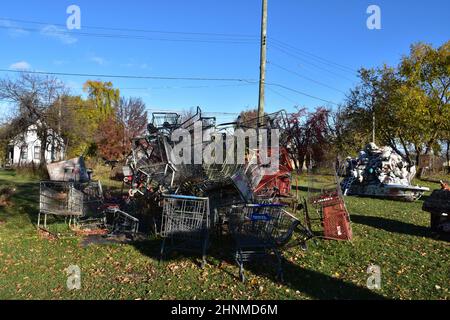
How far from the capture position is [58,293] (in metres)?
5.02

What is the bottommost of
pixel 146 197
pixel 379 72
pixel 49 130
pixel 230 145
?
pixel 146 197

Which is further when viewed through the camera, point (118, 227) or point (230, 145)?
point (230, 145)

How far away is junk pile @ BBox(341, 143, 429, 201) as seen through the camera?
16375 mm

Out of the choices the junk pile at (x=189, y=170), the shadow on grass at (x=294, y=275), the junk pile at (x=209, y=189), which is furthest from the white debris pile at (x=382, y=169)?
the shadow on grass at (x=294, y=275)

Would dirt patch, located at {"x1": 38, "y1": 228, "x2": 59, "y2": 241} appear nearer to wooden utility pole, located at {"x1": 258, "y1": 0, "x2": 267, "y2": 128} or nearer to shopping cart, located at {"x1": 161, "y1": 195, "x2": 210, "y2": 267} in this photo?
shopping cart, located at {"x1": 161, "y1": 195, "x2": 210, "y2": 267}

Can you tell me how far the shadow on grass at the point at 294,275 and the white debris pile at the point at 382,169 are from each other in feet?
38.3

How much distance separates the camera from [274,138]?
10.4 meters

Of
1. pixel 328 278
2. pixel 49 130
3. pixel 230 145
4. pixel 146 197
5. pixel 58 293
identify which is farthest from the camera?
pixel 49 130

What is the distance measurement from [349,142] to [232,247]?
2969 centimetres

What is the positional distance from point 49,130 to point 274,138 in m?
22.4

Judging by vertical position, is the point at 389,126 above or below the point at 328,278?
above

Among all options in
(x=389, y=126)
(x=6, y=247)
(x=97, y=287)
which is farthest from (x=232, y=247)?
(x=389, y=126)
